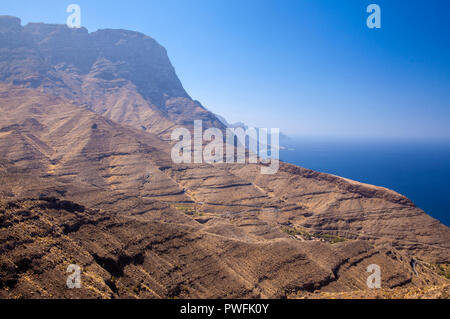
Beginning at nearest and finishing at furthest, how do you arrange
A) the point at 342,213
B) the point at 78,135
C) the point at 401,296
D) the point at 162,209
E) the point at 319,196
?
1. the point at 401,296
2. the point at 162,209
3. the point at 342,213
4. the point at 319,196
5. the point at 78,135

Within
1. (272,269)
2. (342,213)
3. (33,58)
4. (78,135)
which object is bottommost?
(342,213)

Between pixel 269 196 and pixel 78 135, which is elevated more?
pixel 78 135

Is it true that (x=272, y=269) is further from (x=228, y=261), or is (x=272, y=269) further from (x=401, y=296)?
(x=401, y=296)

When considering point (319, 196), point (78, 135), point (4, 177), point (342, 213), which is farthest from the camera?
point (78, 135)

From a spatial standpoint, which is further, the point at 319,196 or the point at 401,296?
the point at 319,196

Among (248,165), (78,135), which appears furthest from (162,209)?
(78,135)

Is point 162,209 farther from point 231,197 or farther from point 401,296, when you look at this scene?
point 401,296

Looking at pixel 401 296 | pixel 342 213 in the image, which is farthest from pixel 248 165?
pixel 401 296
